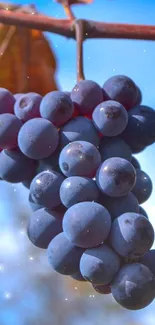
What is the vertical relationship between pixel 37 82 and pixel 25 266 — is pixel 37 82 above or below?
above

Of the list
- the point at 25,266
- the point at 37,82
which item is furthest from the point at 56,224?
the point at 25,266

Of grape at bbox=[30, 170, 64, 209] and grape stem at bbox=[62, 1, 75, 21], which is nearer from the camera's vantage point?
grape at bbox=[30, 170, 64, 209]

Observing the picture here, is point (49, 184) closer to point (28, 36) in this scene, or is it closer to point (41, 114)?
point (41, 114)

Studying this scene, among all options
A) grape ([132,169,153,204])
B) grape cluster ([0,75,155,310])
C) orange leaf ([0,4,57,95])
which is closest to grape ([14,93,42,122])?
grape cluster ([0,75,155,310])

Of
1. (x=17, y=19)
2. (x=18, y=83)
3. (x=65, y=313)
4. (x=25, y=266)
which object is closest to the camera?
(x=17, y=19)

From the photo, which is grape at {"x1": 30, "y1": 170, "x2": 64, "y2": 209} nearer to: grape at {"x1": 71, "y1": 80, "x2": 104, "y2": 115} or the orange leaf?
grape at {"x1": 71, "y1": 80, "x2": 104, "y2": 115}

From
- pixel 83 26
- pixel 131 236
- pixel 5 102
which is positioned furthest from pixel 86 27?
pixel 131 236
